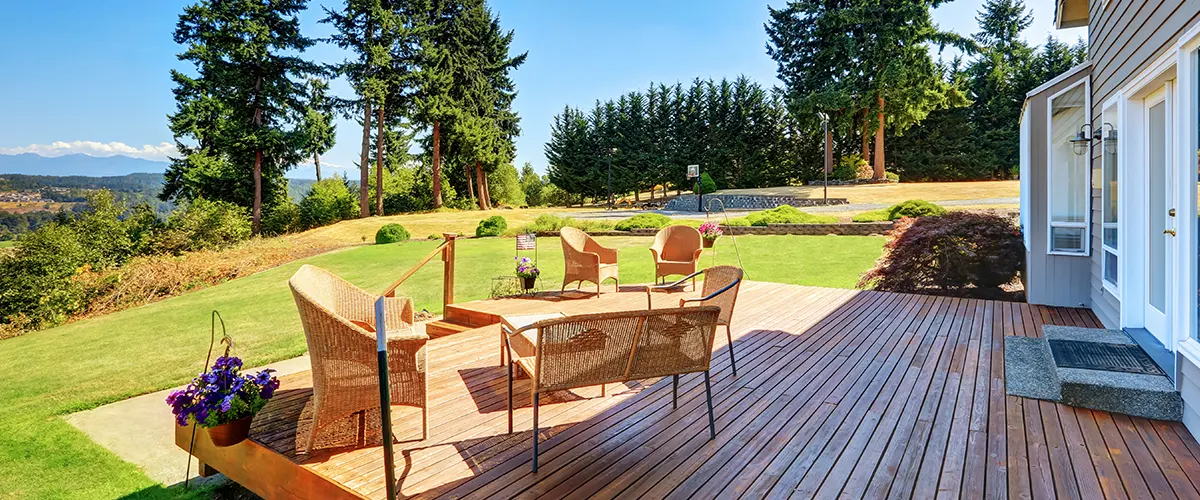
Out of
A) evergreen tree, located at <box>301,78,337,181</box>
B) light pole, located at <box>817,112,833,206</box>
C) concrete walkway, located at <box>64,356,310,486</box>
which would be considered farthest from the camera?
evergreen tree, located at <box>301,78,337,181</box>

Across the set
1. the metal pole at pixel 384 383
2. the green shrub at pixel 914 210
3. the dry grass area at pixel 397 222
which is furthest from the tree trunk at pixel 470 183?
the metal pole at pixel 384 383

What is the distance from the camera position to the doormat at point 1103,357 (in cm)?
290

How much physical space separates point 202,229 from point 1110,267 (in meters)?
19.4

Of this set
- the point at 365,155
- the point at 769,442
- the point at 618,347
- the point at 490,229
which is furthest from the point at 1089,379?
the point at 365,155

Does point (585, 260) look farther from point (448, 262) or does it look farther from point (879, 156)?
point (879, 156)

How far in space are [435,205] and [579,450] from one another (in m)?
23.1

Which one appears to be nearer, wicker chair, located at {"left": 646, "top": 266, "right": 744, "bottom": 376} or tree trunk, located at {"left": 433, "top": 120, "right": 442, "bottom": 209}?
wicker chair, located at {"left": 646, "top": 266, "right": 744, "bottom": 376}

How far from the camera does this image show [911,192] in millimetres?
19938

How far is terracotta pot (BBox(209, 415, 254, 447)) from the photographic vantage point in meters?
2.39

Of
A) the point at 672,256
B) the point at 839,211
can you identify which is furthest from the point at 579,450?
the point at 839,211

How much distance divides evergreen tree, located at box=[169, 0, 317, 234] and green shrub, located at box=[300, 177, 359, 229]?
1324mm

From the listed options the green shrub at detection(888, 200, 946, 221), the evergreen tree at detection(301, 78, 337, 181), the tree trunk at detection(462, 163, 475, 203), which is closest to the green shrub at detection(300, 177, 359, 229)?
the evergreen tree at detection(301, 78, 337, 181)

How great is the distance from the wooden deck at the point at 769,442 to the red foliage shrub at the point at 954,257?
10.5 feet

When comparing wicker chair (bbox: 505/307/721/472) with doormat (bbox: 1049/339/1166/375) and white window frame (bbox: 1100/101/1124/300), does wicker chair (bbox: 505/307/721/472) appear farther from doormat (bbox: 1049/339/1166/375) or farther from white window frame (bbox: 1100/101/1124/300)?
white window frame (bbox: 1100/101/1124/300)
